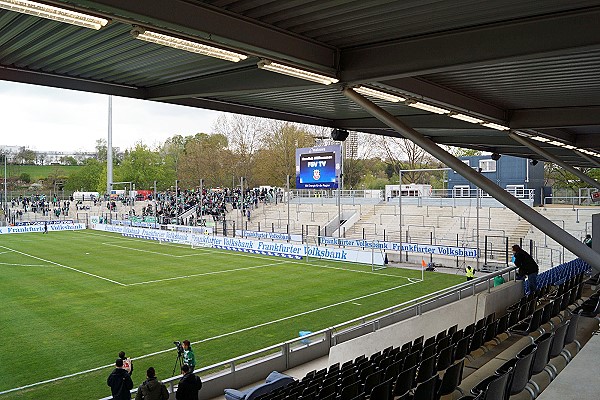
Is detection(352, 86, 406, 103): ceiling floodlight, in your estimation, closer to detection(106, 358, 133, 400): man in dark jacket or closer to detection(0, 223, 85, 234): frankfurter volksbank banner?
detection(106, 358, 133, 400): man in dark jacket

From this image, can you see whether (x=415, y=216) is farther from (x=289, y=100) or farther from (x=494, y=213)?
(x=289, y=100)

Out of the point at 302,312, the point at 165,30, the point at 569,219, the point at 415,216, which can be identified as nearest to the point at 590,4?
the point at 165,30

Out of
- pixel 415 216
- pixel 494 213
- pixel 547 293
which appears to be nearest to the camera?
pixel 547 293

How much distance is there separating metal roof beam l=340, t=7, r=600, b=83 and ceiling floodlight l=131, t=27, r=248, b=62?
2009 mm

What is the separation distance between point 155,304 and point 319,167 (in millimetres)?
26174

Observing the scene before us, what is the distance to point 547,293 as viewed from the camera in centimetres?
1351

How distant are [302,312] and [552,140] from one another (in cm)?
1031

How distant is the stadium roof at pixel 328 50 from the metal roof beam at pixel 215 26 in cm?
1

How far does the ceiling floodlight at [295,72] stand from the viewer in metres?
7.44

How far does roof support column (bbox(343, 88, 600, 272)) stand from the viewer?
918 centimetres

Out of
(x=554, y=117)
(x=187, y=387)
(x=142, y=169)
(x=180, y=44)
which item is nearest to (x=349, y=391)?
(x=187, y=387)

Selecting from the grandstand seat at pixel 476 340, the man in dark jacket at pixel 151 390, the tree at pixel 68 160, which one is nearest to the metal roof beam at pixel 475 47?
the grandstand seat at pixel 476 340

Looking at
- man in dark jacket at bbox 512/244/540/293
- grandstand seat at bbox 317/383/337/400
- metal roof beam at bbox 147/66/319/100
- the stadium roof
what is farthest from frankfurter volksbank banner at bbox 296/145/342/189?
grandstand seat at bbox 317/383/337/400

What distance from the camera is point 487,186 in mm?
9805
